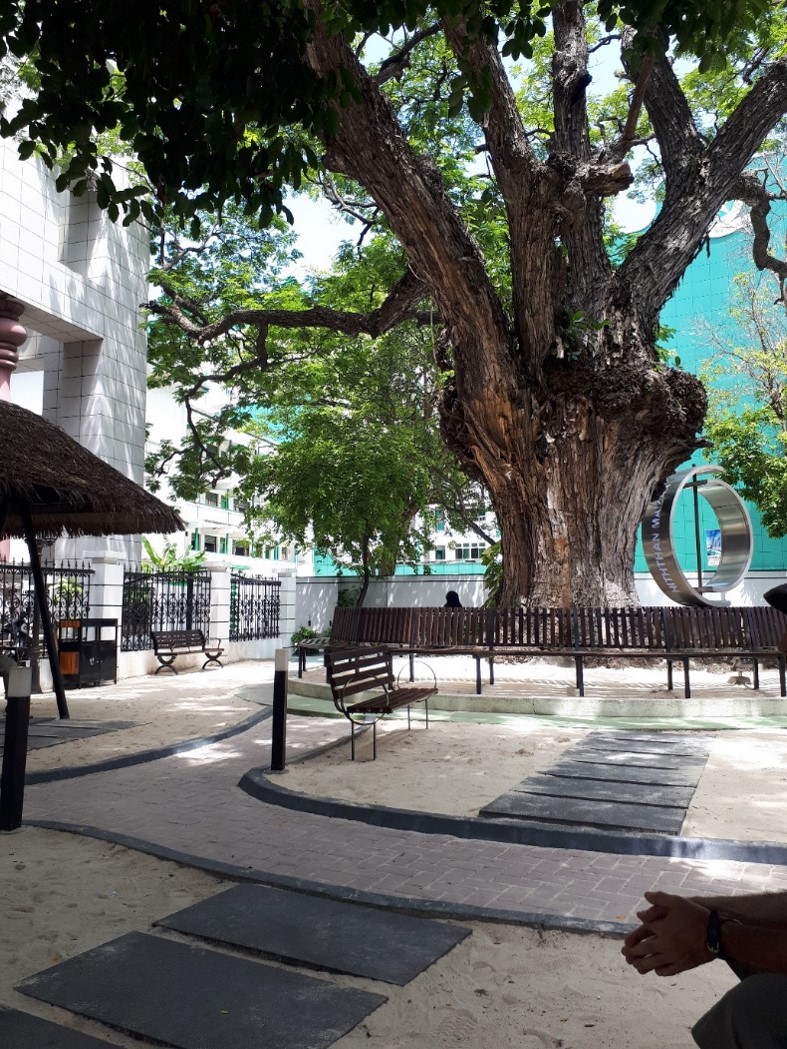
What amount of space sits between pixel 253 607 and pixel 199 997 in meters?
18.4

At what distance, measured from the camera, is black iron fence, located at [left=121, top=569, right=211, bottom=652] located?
55.8ft

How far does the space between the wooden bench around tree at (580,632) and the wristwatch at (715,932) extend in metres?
8.91

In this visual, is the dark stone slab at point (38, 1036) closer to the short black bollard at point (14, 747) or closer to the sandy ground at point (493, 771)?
the short black bollard at point (14, 747)

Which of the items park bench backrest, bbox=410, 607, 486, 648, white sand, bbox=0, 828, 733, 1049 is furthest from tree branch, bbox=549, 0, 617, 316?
white sand, bbox=0, 828, 733, 1049

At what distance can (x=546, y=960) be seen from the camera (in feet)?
11.5

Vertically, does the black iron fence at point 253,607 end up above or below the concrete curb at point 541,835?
above

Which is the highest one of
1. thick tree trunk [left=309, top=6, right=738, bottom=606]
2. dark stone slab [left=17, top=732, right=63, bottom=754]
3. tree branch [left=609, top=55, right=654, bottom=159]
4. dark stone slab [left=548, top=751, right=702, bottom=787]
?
tree branch [left=609, top=55, right=654, bottom=159]

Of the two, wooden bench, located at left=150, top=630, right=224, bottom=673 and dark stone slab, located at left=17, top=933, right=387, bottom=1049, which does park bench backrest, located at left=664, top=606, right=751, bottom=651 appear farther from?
wooden bench, located at left=150, top=630, right=224, bottom=673

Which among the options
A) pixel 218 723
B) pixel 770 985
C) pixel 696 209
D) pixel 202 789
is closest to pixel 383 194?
pixel 696 209

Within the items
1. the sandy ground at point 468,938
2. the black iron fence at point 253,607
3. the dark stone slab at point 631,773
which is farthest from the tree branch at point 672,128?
the black iron fence at point 253,607

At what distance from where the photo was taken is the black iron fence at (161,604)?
17016 millimetres

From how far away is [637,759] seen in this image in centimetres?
740

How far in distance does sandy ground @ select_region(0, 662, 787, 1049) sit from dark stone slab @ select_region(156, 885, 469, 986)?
0.33ft

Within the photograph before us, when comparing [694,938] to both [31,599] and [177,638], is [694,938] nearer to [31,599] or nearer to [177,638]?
[31,599]
